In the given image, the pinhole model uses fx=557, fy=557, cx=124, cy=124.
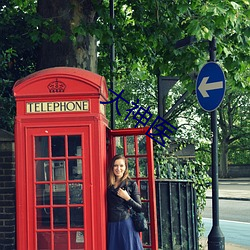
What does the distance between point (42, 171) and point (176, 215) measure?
322cm

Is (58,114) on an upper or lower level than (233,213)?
upper

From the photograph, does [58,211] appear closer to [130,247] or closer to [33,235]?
[33,235]

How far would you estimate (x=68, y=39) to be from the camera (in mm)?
8484

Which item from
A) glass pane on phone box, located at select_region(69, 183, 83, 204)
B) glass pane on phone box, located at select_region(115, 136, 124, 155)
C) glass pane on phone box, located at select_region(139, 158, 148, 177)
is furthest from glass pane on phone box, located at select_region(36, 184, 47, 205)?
glass pane on phone box, located at select_region(139, 158, 148, 177)

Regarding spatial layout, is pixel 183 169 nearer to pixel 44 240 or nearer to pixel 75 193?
pixel 75 193

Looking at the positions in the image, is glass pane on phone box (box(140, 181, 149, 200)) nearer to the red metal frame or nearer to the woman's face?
the woman's face

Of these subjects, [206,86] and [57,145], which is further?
[206,86]

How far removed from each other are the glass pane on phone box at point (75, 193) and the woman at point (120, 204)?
0.40m

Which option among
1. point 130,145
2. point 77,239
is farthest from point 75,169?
point 130,145

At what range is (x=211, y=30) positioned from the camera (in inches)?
290

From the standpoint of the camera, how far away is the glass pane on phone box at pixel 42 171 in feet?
19.2

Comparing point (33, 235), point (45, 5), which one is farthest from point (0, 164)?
point (45, 5)

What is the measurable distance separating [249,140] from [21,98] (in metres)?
45.1

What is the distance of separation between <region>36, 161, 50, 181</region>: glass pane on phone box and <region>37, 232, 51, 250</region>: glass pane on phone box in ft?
1.94
